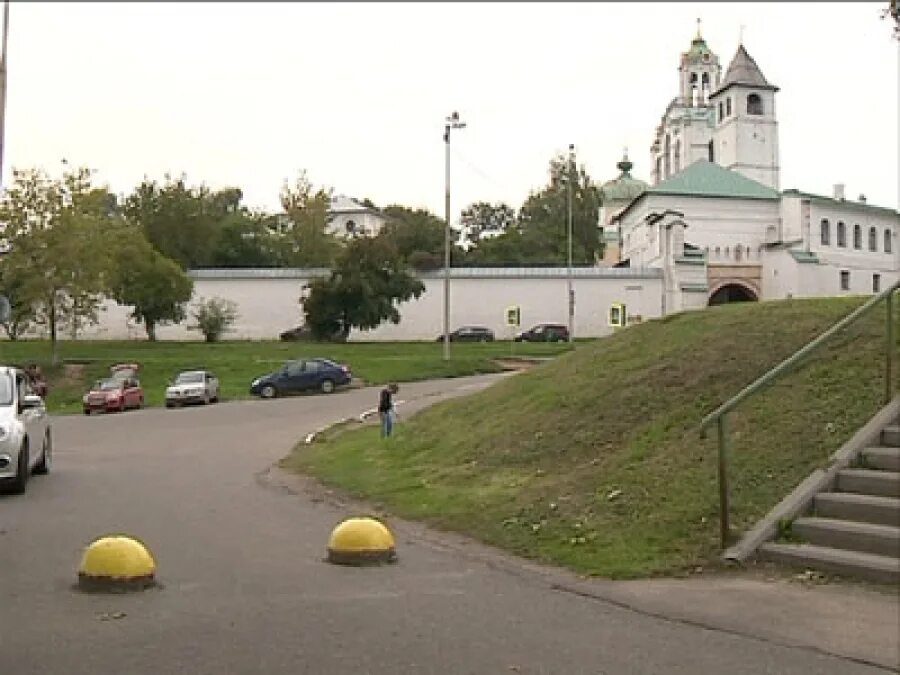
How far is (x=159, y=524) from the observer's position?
13.1 metres

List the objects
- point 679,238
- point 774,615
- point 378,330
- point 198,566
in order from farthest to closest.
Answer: point 679,238
point 378,330
point 198,566
point 774,615

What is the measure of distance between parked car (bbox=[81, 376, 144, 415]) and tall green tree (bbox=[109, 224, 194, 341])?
770 inches

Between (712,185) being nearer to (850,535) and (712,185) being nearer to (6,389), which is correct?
(6,389)

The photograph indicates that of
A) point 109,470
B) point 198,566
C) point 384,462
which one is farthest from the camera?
point 109,470

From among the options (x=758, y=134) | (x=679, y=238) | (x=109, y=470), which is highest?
(x=758, y=134)

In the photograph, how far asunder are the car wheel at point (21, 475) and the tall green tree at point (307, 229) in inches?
2695

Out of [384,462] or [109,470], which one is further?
[109,470]

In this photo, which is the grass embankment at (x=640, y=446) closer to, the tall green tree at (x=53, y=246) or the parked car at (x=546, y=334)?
the tall green tree at (x=53, y=246)

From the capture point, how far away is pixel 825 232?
88750 mm

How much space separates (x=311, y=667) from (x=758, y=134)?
104034 mm

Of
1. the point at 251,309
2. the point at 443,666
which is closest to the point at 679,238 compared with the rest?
the point at 251,309

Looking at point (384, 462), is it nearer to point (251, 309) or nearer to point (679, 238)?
point (251, 309)

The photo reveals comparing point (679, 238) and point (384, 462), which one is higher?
point (679, 238)

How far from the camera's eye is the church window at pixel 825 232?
290 feet
